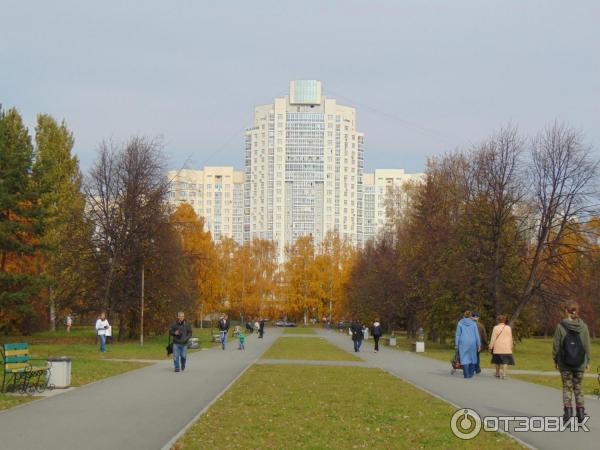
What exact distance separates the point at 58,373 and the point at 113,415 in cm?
465

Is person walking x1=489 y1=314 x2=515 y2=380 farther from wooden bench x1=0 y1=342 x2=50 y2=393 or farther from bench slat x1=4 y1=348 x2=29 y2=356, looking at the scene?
bench slat x1=4 y1=348 x2=29 y2=356

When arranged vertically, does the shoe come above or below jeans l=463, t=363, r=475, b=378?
above

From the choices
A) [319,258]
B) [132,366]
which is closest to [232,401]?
[132,366]

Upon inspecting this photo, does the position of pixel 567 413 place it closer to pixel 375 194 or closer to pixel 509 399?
pixel 509 399

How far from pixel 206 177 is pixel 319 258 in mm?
77431

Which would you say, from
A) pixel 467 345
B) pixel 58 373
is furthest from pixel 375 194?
pixel 58 373

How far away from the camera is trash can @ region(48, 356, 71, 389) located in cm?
1653

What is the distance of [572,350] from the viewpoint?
1186cm

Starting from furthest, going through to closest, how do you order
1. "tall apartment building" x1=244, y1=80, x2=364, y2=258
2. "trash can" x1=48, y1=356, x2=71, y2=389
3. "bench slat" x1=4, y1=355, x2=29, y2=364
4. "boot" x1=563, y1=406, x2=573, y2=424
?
"tall apartment building" x1=244, y1=80, x2=364, y2=258 → "trash can" x1=48, y1=356, x2=71, y2=389 → "bench slat" x1=4, y1=355, x2=29, y2=364 → "boot" x1=563, y1=406, x2=573, y2=424

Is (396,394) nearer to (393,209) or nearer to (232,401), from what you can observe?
(232,401)

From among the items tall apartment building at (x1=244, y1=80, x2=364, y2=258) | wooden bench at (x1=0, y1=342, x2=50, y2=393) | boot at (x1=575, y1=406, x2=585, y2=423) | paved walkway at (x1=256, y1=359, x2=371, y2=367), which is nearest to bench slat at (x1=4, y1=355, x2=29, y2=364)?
wooden bench at (x1=0, y1=342, x2=50, y2=393)

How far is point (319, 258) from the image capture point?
370 ft

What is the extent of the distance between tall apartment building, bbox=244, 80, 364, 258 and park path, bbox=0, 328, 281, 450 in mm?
149144

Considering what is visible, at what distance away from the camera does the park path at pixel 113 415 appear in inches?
392
